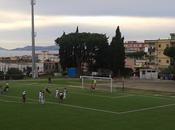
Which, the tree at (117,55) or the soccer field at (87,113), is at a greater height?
the tree at (117,55)

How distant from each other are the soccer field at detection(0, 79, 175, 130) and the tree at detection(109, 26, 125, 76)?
55107 millimetres

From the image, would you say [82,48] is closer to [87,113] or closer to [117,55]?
[117,55]

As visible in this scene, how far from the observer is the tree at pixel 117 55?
121m

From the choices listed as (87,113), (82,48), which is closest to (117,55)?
(82,48)

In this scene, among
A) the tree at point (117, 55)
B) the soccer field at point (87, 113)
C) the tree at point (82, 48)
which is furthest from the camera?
the tree at point (82, 48)

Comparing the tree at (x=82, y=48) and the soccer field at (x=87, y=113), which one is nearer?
the soccer field at (x=87, y=113)

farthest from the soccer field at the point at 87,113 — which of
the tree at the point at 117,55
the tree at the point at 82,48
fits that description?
the tree at the point at 82,48

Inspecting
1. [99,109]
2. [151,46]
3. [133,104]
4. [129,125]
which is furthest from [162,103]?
[151,46]

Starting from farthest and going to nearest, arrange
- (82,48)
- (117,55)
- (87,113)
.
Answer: (82,48)
(117,55)
(87,113)

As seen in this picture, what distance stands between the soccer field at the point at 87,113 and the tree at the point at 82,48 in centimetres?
5693

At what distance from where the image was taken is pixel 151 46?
541ft

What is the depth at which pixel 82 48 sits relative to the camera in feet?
403

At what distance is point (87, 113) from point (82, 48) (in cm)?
7669

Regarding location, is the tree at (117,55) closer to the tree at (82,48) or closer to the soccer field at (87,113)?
the tree at (82,48)
